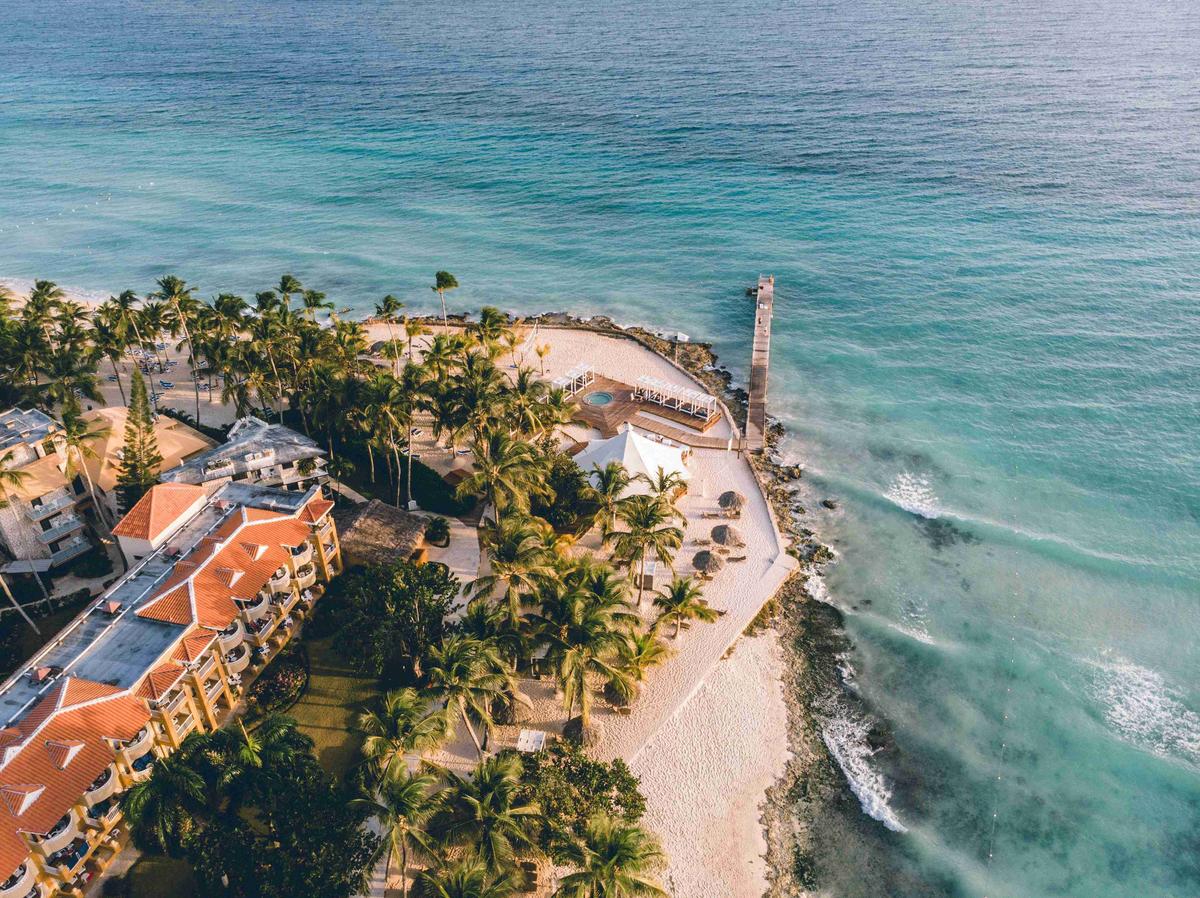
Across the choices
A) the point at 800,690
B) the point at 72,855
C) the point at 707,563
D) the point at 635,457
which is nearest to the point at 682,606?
the point at 707,563

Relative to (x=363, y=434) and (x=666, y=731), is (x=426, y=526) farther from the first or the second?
(x=666, y=731)

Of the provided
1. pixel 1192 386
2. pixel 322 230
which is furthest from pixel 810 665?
pixel 322 230

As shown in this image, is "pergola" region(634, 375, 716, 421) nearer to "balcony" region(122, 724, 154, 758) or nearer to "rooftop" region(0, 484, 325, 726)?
"rooftop" region(0, 484, 325, 726)

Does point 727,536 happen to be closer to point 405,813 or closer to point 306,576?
point 306,576

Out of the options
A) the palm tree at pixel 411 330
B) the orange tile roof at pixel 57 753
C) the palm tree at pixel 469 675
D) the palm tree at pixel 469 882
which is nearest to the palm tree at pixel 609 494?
the palm tree at pixel 469 675

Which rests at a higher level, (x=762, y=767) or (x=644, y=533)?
(x=644, y=533)

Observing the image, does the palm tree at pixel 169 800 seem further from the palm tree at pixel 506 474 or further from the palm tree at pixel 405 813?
the palm tree at pixel 506 474
